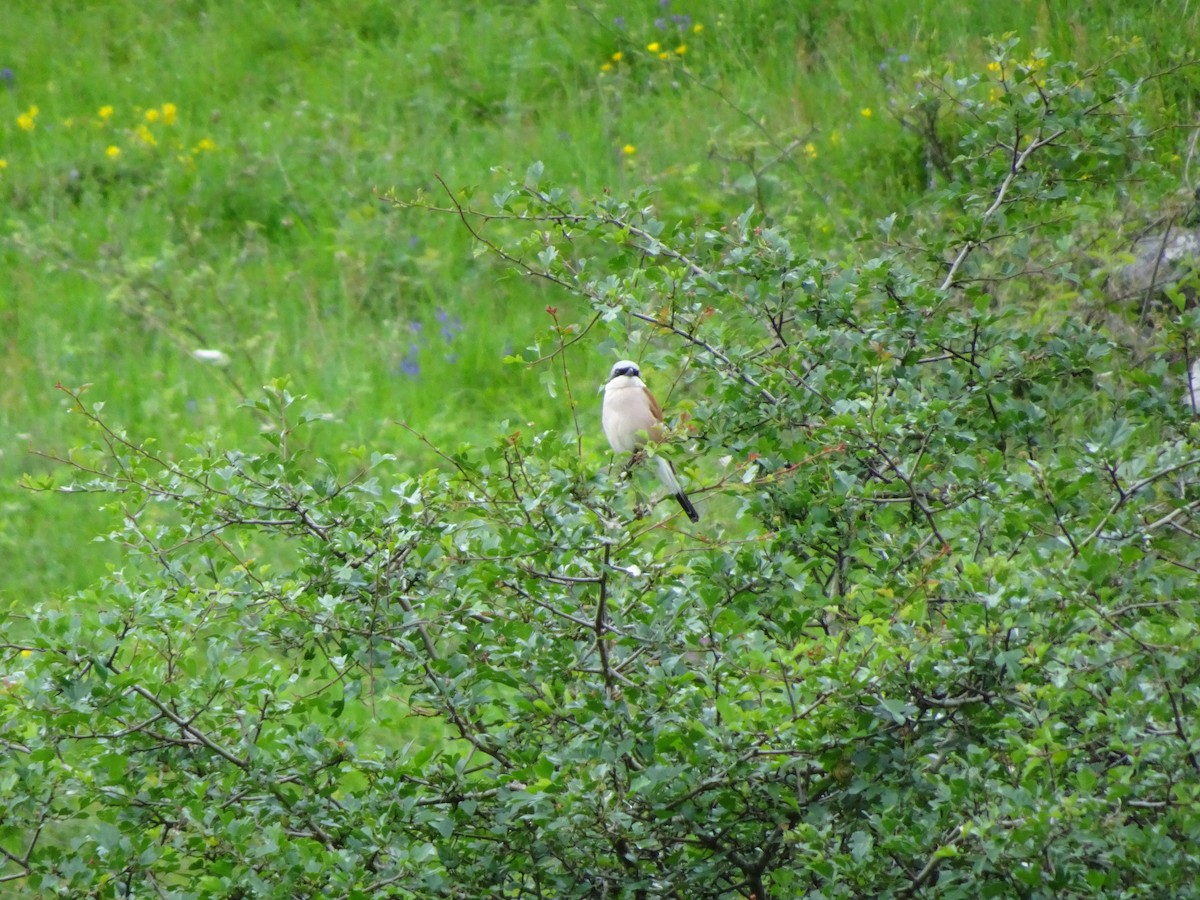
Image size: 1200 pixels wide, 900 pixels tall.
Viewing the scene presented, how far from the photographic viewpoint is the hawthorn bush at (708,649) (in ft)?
7.93

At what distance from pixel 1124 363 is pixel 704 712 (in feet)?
8.26

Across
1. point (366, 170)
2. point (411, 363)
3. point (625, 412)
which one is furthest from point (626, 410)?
point (366, 170)

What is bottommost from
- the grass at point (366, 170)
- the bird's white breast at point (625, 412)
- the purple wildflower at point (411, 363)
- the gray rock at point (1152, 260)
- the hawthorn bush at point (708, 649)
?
the hawthorn bush at point (708, 649)

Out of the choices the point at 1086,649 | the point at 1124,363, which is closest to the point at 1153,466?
the point at 1086,649

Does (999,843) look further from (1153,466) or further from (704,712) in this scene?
(1153,466)

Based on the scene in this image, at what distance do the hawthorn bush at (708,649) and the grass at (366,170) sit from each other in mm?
2735

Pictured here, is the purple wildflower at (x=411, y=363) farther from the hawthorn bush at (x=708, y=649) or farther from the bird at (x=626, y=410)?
the hawthorn bush at (x=708, y=649)

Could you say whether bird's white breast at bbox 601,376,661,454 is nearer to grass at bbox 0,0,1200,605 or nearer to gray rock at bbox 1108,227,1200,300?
grass at bbox 0,0,1200,605

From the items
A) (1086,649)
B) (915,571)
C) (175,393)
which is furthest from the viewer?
(175,393)

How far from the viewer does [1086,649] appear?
236 cm

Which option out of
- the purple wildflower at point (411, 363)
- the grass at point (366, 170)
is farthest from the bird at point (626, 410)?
the purple wildflower at point (411, 363)

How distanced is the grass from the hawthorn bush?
2735 mm

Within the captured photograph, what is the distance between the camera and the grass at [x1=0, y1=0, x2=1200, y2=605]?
7.27m

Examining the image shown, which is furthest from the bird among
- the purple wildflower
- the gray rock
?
the purple wildflower
